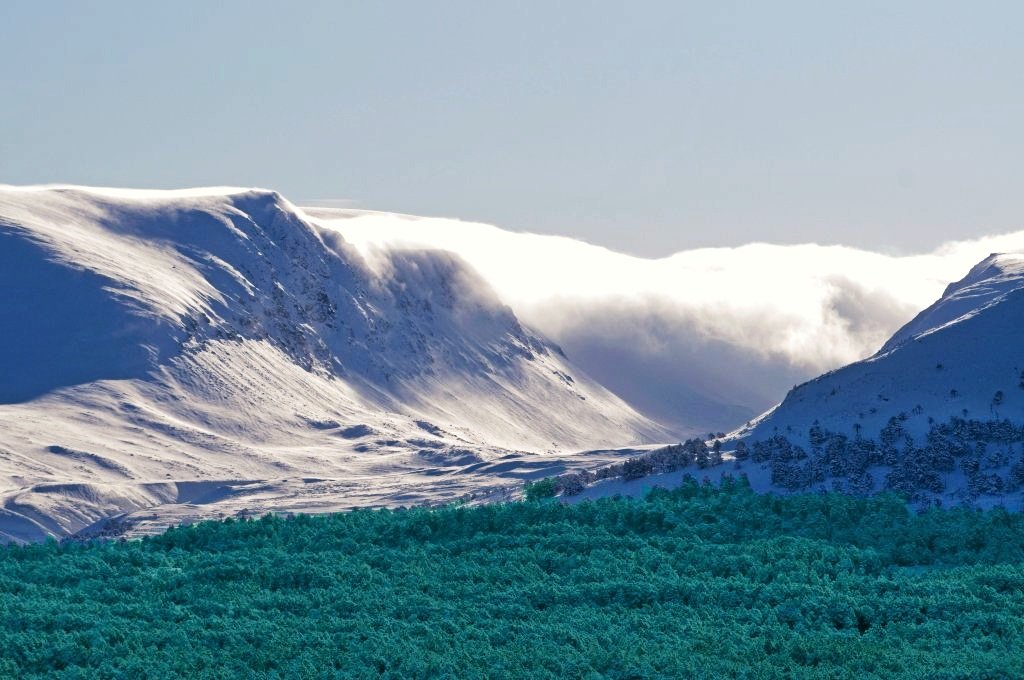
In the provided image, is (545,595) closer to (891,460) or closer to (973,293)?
(891,460)

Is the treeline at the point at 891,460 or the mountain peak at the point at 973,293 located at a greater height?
the mountain peak at the point at 973,293

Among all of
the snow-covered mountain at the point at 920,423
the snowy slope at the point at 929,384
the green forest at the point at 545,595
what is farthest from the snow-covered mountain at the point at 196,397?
the green forest at the point at 545,595

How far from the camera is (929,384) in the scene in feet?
171

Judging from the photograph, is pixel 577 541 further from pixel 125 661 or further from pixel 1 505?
pixel 1 505

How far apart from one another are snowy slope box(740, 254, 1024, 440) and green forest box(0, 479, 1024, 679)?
12.2 meters

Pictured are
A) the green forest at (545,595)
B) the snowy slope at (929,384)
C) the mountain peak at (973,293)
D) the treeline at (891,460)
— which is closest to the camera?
the green forest at (545,595)

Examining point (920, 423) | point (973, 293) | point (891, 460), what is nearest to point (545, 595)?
point (891, 460)

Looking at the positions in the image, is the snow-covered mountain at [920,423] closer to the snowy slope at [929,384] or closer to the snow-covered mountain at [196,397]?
the snowy slope at [929,384]

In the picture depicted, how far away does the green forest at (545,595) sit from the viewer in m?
24.5

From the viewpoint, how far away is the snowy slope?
4941 centimetres

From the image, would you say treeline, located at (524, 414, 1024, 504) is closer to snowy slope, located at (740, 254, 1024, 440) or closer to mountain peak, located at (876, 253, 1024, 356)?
snowy slope, located at (740, 254, 1024, 440)

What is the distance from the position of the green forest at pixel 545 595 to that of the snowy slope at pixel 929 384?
1216cm

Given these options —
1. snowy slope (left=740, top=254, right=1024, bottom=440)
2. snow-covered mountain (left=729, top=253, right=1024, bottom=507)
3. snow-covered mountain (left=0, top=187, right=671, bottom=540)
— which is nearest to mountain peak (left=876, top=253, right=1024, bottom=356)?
snowy slope (left=740, top=254, right=1024, bottom=440)

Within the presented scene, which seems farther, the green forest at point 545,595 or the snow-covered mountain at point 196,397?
→ the snow-covered mountain at point 196,397
